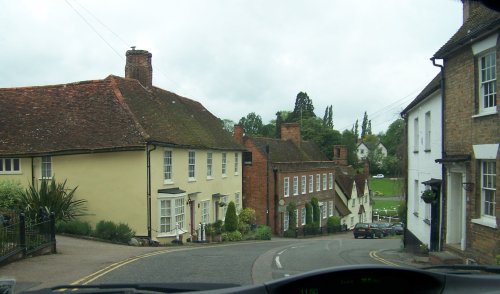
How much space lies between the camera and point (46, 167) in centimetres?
2331

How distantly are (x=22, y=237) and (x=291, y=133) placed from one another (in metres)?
37.2

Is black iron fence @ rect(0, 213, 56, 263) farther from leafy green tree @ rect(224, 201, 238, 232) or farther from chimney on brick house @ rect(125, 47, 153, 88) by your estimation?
leafy green tree @ rect(224, 201, 238, 232)

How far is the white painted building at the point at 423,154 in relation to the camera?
15867 millimetres

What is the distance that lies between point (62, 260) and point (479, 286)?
13272 mm

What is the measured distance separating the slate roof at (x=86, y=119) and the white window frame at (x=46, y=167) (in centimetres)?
53

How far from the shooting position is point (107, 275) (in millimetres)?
11031

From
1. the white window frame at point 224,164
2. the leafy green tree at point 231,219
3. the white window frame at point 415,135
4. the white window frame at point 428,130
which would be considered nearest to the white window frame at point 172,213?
the leafy green tree at point 231,219

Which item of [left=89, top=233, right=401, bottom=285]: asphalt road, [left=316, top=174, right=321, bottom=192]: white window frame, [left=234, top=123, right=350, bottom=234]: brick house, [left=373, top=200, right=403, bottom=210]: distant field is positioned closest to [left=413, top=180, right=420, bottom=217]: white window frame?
[left=89, top=233, right=401, bottom=285]: asphalt road

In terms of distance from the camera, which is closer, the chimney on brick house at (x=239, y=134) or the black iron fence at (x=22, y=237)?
the black iron fence at (x=22, y=237)

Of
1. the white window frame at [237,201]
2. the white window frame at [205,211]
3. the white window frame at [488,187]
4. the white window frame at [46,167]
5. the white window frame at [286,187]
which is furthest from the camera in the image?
the white window frame at [286,187]

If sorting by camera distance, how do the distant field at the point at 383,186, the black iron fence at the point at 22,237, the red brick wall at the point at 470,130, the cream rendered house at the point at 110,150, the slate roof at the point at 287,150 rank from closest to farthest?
the red brick wall at the point at 470,130 → the black iron fence at the point at 22,237 → the cream rendered house at the point at 110,150 → the slate roof at the point at 287,150 → the distant field at the point at 383,186

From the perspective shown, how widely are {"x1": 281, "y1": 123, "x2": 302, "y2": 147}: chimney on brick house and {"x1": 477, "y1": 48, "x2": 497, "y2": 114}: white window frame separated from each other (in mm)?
35821

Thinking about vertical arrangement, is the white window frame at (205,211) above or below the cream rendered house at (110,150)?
below

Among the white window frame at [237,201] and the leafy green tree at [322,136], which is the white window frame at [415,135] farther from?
the leafy green tree at [322,136]
